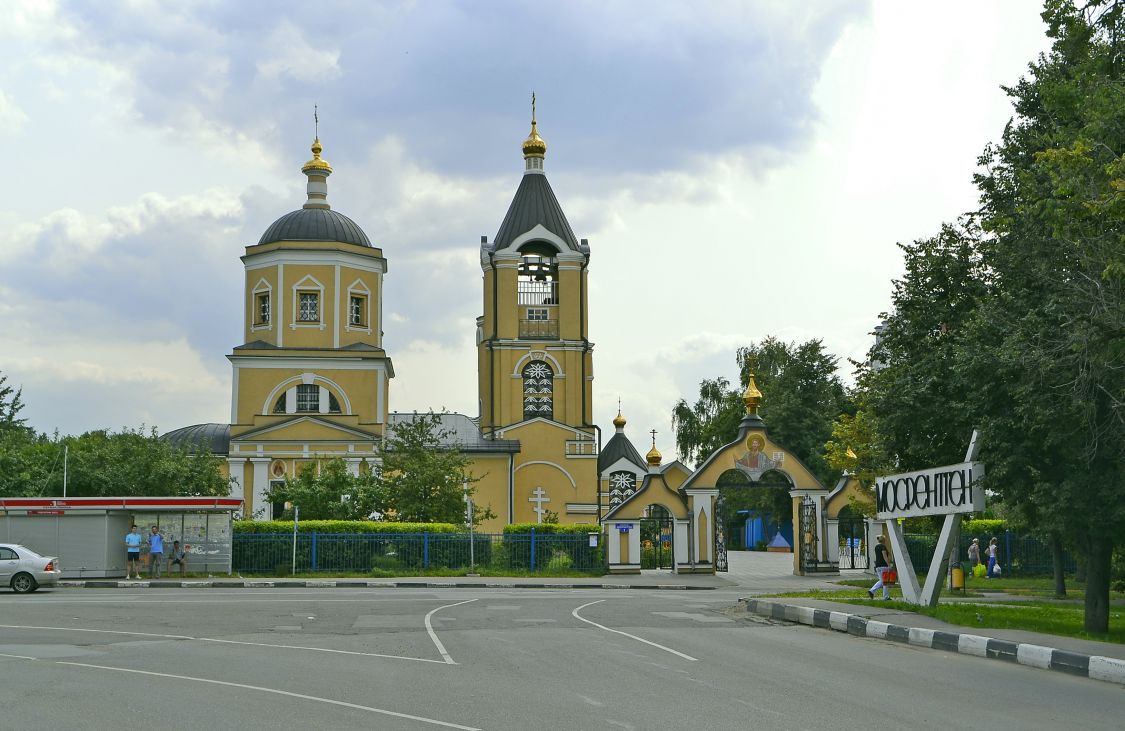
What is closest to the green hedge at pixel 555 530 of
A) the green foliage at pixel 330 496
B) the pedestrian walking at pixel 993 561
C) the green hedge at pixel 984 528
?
the green foliage at pixel 330 496

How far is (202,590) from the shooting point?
30.6m

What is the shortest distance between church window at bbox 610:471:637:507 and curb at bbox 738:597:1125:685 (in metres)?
40.4

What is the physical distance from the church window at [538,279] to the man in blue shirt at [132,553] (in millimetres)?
30332

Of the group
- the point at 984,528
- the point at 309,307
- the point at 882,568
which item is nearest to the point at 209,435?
the point at 309,307

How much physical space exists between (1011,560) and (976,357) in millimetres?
26492

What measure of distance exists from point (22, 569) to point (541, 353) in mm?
34767

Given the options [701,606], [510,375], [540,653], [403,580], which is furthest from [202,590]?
[510,375]

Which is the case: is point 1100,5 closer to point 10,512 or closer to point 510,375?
point 10,512

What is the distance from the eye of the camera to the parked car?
2908 centimetres

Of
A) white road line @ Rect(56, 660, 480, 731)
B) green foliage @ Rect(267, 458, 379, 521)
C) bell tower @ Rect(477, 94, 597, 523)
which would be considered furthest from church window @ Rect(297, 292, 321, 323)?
white road line @ Rect(56, 660, 480, 731)

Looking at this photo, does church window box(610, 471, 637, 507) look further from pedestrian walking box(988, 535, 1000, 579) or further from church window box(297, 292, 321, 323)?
pedestrian walking box(988, 535, 1000, 579)

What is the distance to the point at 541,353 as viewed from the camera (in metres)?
61.3

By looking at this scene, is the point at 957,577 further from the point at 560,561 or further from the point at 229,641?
the point at 229,641

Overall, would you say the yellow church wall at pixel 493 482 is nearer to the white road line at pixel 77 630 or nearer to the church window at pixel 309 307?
the church window at pixel 309 307
